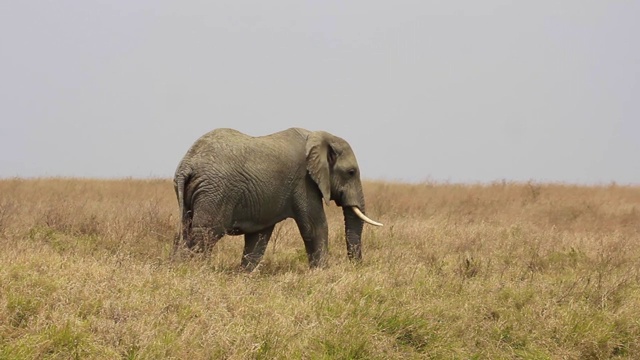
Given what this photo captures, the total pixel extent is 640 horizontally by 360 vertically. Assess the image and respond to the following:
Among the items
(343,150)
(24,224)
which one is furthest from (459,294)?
(24,224)

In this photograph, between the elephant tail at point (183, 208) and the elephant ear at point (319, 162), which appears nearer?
the elephant tail at point (183, 208)

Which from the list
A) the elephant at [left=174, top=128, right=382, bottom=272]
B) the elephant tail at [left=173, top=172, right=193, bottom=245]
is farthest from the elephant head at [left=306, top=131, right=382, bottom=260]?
the elephant tail at [left=173, top=172, right=193, bottom=245]

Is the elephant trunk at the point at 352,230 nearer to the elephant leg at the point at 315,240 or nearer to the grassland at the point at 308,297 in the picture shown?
the grassland at the point at 308,297

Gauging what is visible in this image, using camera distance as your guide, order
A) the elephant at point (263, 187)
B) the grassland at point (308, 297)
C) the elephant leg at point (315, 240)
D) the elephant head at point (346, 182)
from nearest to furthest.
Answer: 1. the grassland at point (308, 297)
2. the elephant at point (263, 187)
3. the elephant leg at point (315, 240)
4. the elephant head at point (346, 182)

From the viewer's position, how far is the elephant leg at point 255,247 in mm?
7887

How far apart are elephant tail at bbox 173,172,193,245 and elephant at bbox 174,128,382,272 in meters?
0.01

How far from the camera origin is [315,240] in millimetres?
7848

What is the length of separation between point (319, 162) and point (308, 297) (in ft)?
8.01

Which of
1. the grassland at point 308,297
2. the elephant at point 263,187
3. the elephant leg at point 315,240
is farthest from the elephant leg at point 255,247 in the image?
the elephant leg at point 315,240

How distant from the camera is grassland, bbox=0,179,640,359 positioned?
4.61m

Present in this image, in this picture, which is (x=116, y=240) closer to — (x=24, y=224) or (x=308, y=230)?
(x=24, y=224)

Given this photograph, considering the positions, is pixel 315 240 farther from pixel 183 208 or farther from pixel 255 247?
pixel 183 208

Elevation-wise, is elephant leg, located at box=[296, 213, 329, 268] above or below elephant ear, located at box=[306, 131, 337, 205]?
below

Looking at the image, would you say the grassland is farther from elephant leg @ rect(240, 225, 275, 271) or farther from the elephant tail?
the elephant tail
